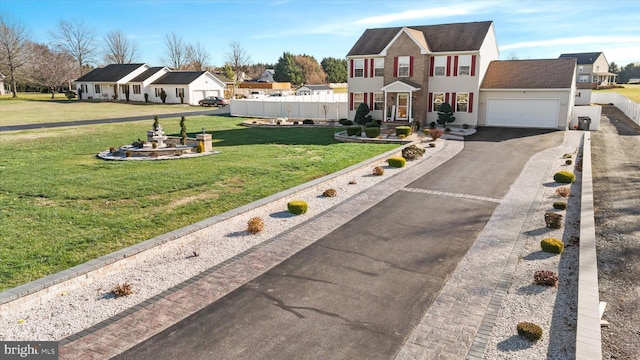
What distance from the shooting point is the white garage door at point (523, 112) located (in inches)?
1357

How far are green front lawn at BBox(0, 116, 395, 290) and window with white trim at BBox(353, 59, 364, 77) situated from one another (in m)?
12.0

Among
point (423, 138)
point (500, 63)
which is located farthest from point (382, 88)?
point (500, 63)

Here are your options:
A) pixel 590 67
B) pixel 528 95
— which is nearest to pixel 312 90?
pixel 528 95

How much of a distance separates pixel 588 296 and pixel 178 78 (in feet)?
230

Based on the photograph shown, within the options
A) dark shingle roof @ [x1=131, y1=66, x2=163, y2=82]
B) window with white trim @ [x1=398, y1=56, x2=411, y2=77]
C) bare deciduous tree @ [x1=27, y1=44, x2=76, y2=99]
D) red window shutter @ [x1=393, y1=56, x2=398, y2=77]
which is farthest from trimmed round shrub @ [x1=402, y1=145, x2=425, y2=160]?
bare deciduous tree @ [x1=27, y1=44, x2=76, y2=99]

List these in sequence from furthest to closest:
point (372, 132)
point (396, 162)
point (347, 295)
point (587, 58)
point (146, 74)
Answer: point (587, 58)
point (146, 74)
point (372, 132)
point (396, 162)
point (347, 295)

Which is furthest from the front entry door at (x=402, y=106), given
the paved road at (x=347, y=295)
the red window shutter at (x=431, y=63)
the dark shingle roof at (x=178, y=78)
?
the dark shingle roof at (x=178, y=78)

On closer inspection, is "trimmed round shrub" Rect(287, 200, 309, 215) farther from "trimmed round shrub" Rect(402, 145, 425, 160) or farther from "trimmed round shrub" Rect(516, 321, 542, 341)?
"trimmed round shrub" Rect(402, 145, 425, 160)

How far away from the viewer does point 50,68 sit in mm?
82250

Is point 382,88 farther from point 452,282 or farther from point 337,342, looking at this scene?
point 337,342

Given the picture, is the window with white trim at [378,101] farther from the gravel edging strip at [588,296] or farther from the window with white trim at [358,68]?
the gravel edging strip at [588,296]

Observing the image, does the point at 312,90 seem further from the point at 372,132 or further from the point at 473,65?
the point at 372,132

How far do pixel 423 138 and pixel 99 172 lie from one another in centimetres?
2097

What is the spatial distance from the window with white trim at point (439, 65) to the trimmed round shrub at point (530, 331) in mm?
32253
